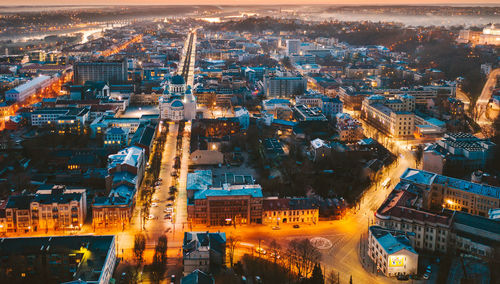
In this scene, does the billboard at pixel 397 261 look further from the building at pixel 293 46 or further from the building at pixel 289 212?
the building at pixel 293 46

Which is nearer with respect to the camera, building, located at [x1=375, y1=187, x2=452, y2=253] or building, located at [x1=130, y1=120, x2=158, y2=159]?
building, located at [x1=375, y1=187, x2=452, y2=253]

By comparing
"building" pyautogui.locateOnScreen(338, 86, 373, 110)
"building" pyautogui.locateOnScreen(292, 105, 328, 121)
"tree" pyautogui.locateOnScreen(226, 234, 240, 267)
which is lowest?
"tree" pyautogui.locateOnScreen(226, 234, 240, 267)

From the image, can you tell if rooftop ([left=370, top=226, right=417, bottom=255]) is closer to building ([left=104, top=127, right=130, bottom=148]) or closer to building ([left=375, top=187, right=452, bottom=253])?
building ([left=375, top=187, right=452, bottom=253])

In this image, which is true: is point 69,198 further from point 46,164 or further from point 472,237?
point 472,237

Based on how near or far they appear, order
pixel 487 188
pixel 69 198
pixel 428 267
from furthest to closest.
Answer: pixel 487 188, pixel 69 198, pixel 428 267

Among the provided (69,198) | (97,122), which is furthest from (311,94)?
Answer: (69,198)

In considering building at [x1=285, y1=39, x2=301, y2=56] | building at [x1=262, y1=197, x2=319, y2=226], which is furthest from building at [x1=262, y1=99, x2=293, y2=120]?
building at [x1=285, y1=39, x2=301, y2=56]
